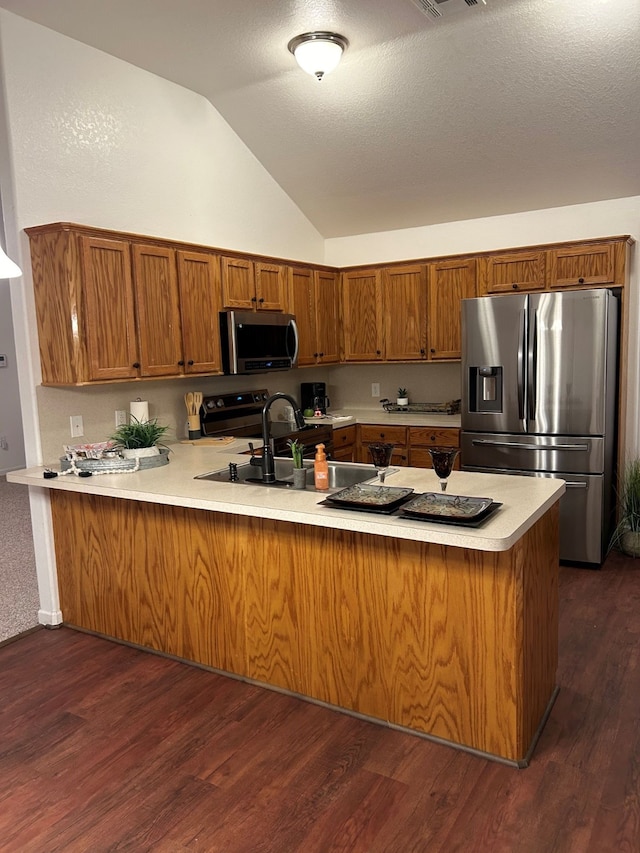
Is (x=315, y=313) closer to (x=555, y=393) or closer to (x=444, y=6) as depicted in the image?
(x=555, y=393)

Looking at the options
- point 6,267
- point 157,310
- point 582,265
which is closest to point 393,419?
point 582,265

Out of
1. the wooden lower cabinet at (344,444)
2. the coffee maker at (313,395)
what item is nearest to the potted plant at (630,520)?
the wooden lower cabinet at (344,444)

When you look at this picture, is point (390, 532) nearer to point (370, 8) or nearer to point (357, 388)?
point (370, 8)

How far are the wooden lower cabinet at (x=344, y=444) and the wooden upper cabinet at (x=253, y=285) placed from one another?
103 centimetres

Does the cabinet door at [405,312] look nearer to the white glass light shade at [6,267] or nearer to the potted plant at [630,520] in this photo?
the potted plant at [630,520]

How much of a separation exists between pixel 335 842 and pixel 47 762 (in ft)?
3.66

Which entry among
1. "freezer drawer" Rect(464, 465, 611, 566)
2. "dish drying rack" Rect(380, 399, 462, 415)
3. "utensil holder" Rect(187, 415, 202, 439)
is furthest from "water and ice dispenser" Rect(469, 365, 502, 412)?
"utensil holder" Rect(187, 415, 202, 439)

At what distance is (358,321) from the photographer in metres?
5.33

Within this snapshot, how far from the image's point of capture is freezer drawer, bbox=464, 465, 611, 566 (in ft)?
13.2

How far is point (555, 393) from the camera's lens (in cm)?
405

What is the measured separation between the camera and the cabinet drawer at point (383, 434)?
4.83 m

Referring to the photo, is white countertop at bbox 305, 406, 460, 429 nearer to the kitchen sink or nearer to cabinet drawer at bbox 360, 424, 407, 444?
cabinet drawer at bbox 360, 424, 407, 444

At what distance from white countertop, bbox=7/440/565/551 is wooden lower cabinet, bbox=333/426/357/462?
1.52 meters

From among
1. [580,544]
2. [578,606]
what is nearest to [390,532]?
[578,606]
